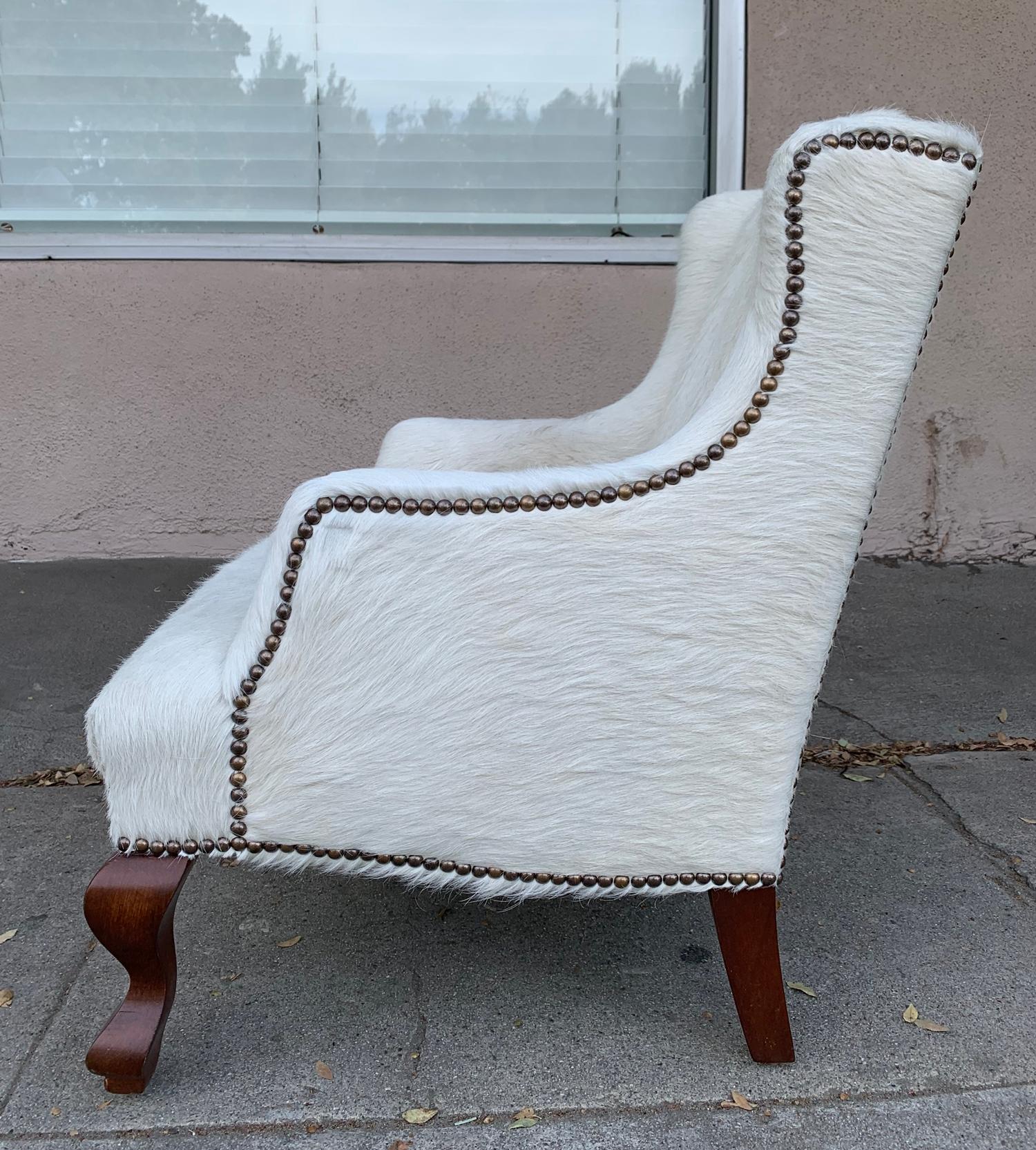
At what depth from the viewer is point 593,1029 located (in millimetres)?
1197

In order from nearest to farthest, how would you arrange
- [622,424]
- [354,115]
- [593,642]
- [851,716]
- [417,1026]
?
[593,642] → [417,1026] → [622,424] → [851,716] → [354,115]

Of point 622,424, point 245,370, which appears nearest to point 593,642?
point 622,424

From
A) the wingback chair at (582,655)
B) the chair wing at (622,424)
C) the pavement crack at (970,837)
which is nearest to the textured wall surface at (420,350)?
the chair wing at (622,424)

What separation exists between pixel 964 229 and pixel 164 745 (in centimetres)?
286

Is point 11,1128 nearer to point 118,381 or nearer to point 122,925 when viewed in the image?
point 122,925

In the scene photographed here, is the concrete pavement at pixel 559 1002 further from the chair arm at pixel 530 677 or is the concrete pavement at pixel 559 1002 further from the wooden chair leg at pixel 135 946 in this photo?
the chair arm at pixel 530 677

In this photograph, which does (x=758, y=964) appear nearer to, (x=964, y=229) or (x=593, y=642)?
(x=593, y=642)

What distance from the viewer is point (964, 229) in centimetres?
298

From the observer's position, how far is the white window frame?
9.73 feet

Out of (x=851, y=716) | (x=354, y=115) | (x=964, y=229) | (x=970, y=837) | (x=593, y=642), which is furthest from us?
(x=354, y=115)

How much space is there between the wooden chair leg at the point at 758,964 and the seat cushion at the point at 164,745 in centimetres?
57

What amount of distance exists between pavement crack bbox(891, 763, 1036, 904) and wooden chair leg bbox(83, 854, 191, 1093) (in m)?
1.18

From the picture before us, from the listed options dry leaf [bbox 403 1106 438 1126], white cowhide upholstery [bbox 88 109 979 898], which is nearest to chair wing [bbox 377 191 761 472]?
white cowhide upholstery [bbox 88 109 979 898]

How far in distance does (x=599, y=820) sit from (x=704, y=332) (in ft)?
2.73
